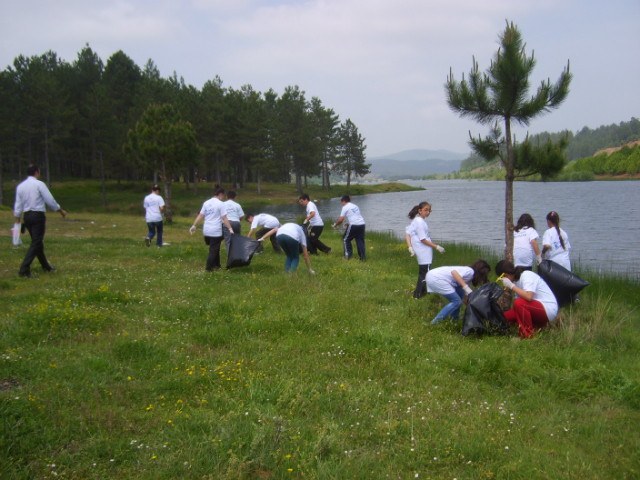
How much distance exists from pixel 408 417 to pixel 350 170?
76582 millimetres

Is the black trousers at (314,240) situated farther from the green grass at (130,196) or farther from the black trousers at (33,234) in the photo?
the green grass at (130,196)

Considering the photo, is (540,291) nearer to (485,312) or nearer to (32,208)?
(485,312)

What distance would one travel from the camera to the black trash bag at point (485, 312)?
5.87 meters

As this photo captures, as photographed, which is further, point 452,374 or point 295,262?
point 295,262

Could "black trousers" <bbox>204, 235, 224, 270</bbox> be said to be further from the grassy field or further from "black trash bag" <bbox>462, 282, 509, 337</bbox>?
"black trash bag" <bbox>462, 282, 509, 337</bbox>

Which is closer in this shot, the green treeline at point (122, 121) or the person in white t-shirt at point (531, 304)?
the person in white t-shirt at point (531, 304)

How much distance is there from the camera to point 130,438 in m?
3.43

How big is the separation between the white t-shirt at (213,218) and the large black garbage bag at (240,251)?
1.55 ft

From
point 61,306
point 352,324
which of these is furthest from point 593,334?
point 61,306

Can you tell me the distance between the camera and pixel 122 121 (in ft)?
152

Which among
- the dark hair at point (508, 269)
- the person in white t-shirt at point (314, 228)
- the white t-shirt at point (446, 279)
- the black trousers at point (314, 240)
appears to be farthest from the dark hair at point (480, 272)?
the black trousers at point (314, 240)

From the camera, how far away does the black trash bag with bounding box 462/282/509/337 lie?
587cm

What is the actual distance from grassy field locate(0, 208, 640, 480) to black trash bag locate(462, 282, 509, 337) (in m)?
0.27

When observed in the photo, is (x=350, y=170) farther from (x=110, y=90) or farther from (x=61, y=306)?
(x=61, y=306)
